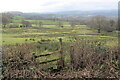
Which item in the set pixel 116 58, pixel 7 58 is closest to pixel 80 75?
pixel 116 58

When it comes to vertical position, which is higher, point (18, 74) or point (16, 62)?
point (16, 62)

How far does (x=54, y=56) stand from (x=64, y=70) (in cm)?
87

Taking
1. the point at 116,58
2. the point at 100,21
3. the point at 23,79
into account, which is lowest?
the point at 23,79

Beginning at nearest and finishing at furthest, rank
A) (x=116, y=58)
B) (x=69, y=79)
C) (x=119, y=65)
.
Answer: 1. (x=69, y=79)
2. (x=119, y=65)
3. (x=116, y=58)

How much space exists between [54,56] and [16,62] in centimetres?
170

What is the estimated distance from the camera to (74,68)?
5.84 metres

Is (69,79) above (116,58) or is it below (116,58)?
below

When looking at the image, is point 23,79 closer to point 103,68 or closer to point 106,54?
point 103,68

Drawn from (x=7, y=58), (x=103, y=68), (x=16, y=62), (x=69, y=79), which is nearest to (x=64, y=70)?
(x=69, y=79)

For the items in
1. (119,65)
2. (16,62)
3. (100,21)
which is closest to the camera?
(16,62)

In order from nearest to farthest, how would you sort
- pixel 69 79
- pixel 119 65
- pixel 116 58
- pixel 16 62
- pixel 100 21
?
1. pixel 69 79
2. pixel 16 62
3. pixel 119 65
4. pixel 116 58
5. pixel 100 21

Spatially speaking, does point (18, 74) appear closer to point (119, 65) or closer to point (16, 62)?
point (16, 62)

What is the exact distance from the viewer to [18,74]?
5242 millimetres

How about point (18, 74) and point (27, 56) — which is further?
point (27, 56)
